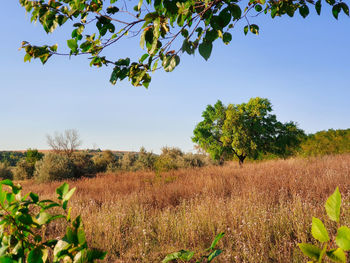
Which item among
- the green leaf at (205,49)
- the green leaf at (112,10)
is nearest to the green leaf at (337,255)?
the green leaf at (205,49)

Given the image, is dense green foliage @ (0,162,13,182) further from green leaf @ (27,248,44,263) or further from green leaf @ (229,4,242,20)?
green leaf @ (229,4,242,20)

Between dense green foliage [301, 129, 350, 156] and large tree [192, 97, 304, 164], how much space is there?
4778mm

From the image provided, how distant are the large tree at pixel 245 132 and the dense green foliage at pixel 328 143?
4778 mm

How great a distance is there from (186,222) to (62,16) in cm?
352

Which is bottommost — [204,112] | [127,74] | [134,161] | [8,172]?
[8,172]

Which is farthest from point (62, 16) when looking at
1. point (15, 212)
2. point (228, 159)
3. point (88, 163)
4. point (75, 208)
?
point (228, 159)

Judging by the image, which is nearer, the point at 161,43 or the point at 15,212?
the point at 15,212

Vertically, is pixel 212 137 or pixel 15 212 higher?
pixel 212 137

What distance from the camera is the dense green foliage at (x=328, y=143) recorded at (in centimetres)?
1650

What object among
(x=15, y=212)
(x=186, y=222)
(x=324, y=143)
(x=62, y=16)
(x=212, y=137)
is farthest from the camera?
(x=212, y=137)

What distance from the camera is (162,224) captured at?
13.0ft

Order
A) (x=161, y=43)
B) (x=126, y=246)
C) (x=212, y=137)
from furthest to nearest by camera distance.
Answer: (x=212, y=137), (x=126, y=246), (x=161, y=43)

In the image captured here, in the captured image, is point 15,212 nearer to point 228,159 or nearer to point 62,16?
point 62,16

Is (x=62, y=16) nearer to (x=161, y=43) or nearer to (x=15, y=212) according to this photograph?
(x=161, y=43)
